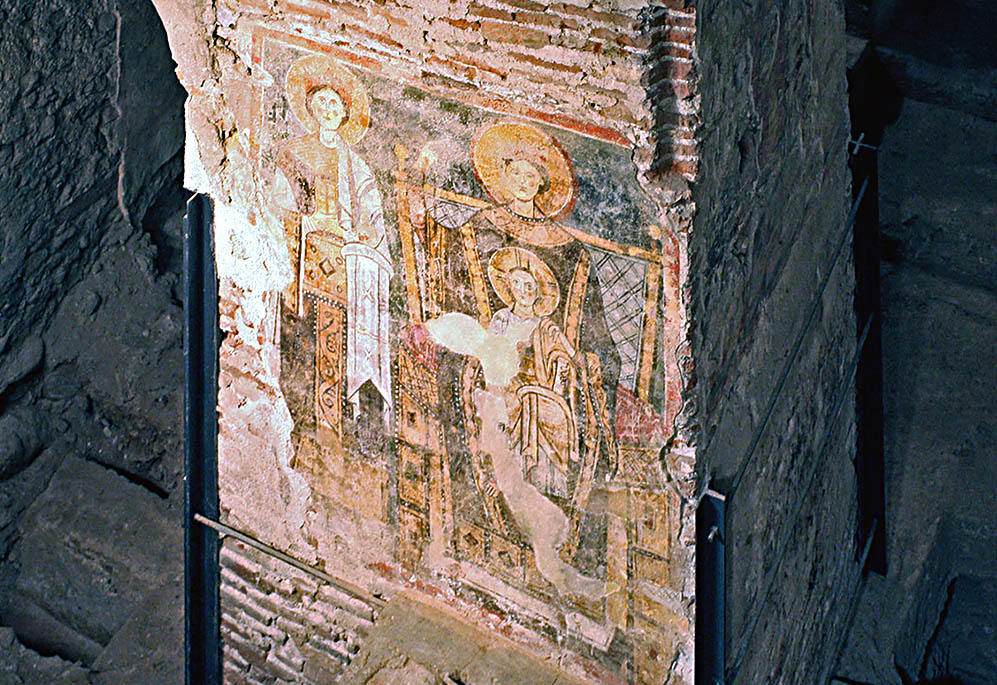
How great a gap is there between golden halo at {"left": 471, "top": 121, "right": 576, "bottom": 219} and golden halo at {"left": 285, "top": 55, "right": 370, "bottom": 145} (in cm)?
40

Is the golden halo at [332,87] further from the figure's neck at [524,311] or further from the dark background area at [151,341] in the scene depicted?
the dark background area at [151,341]

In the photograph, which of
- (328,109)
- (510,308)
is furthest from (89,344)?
(510,308)

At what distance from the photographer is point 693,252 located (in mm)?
2932

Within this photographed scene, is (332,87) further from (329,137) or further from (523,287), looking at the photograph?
(523,287)

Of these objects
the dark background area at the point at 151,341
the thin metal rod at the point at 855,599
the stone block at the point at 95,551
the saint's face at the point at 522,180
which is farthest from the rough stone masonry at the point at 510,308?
the stone block at the point at 95,551

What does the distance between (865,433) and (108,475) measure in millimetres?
3283

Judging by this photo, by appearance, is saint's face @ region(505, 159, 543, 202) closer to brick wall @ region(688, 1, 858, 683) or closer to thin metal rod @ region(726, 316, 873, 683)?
brick wall @ region(688, 1, 858, 683)

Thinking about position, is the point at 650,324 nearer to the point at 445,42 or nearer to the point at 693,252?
the point at 693,252

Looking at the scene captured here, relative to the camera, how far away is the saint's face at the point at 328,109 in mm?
3453

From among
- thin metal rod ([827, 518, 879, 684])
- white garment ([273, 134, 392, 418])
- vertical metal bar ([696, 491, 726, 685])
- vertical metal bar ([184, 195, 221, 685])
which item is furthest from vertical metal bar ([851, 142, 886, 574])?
vertical metal bar ([184, 195, 221, 685])

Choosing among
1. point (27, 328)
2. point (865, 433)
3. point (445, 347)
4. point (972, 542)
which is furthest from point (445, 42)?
point (27, 328)

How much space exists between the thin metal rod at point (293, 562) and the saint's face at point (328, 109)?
1406 mm

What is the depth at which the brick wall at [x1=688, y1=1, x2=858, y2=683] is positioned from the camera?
3.03 meters

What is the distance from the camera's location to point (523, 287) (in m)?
3.21
